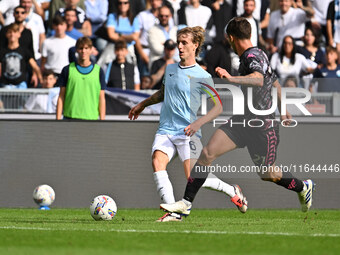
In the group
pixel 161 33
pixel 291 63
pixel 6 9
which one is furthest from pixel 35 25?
pixel 291 63

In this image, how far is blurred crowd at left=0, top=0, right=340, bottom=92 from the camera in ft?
50.8

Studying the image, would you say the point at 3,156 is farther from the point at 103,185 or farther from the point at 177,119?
the point at 177,119

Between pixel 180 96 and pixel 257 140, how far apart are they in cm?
103

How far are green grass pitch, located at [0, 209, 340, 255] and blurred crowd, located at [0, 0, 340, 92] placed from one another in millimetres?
5650

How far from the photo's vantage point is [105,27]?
53.4 ft

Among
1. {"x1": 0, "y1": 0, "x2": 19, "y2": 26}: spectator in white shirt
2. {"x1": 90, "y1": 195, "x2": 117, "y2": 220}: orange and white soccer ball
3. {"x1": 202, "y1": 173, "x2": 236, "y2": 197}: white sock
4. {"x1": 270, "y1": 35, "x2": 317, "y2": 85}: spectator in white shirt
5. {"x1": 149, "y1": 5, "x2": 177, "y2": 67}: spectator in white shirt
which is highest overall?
{"x1": 0, "y1": 0, "x2": 19, "y2": 26}: spectator in white shirt

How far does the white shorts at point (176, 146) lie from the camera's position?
9.34 metres

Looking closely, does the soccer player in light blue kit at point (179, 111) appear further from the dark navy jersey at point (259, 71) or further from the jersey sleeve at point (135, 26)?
the jersey sleeve at point (135, 26)

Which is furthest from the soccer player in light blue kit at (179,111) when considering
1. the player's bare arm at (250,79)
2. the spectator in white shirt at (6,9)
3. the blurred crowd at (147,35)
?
the spectator in white shirt at (6,9)

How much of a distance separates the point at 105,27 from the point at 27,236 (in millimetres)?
9327

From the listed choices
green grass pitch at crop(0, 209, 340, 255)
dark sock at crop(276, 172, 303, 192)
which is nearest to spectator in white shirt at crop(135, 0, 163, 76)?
green grass pitch at crop(0, 209, 340, 255)

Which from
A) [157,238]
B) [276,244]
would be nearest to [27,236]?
[157,238]

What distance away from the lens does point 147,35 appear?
54.0 feet

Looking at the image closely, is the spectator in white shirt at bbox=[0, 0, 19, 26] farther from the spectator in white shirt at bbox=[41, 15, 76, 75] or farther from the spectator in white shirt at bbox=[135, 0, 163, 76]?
the spectator in white shirt at bbox=[135, 0, 163, 76]
